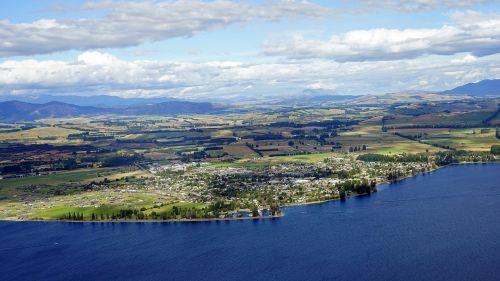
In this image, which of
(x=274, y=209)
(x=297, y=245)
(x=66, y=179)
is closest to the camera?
(x=297, y=245)

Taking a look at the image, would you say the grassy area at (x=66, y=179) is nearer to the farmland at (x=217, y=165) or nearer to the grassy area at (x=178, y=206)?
the farmland at (x=217, y=165)

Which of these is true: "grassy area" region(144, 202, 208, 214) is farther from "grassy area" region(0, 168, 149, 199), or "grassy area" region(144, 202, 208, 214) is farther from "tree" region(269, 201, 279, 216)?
"grassy area" region(0, 168, 149, 199)

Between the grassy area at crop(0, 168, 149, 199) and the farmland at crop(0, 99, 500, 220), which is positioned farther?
the grassy area at crop(0, 168, 149, 199)

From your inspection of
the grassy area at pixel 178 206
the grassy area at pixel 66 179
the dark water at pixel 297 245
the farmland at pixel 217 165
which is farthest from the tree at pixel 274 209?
the grassy area at pixel 66 179

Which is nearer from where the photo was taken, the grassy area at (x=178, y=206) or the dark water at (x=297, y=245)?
the dark water at (x=297, y=245)

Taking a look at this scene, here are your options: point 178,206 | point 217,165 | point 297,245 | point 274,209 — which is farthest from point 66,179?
point 297,245

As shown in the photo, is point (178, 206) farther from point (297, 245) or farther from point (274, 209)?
point (297, 245)

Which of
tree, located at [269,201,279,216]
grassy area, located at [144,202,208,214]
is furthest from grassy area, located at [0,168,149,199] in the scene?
tree, located at [269,201,279,216]

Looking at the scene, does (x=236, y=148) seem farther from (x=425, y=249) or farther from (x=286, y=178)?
(x=425, y=249)

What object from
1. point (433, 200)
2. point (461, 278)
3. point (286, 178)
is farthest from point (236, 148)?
point (461, 278)
